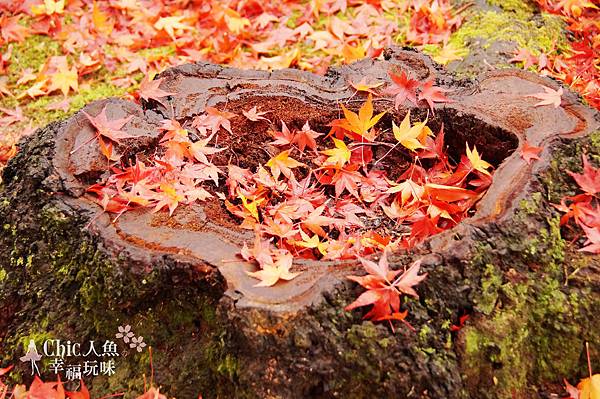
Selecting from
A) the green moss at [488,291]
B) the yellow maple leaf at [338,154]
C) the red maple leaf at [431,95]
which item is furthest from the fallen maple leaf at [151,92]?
the green moss at [488,291]

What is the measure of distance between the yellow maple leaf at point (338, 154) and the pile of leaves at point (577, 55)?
1471 millimetres

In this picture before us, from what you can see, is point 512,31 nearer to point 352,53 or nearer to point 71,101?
point 352,53

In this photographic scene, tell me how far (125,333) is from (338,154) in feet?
4.03

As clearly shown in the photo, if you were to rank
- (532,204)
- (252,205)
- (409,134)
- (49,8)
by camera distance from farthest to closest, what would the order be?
1. (49,8)
2. (409,134)
3. (252,205)
4. (532,204)

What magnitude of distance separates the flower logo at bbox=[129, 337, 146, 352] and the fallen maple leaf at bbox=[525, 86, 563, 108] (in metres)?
1.98

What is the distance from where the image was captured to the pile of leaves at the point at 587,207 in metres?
2.16

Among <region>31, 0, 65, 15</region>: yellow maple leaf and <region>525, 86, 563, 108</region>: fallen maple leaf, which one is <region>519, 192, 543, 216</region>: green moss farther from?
<region>31, 0, 65, 15</region>: yellow maple leaf

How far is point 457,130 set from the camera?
2.66 meters

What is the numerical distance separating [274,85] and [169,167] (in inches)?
29.6

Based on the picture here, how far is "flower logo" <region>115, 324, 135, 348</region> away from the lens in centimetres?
226

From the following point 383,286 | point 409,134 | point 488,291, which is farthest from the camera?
point 409,134

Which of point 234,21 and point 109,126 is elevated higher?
point 109,126

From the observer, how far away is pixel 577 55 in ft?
12.4

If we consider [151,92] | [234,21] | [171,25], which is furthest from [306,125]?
[171,25]
